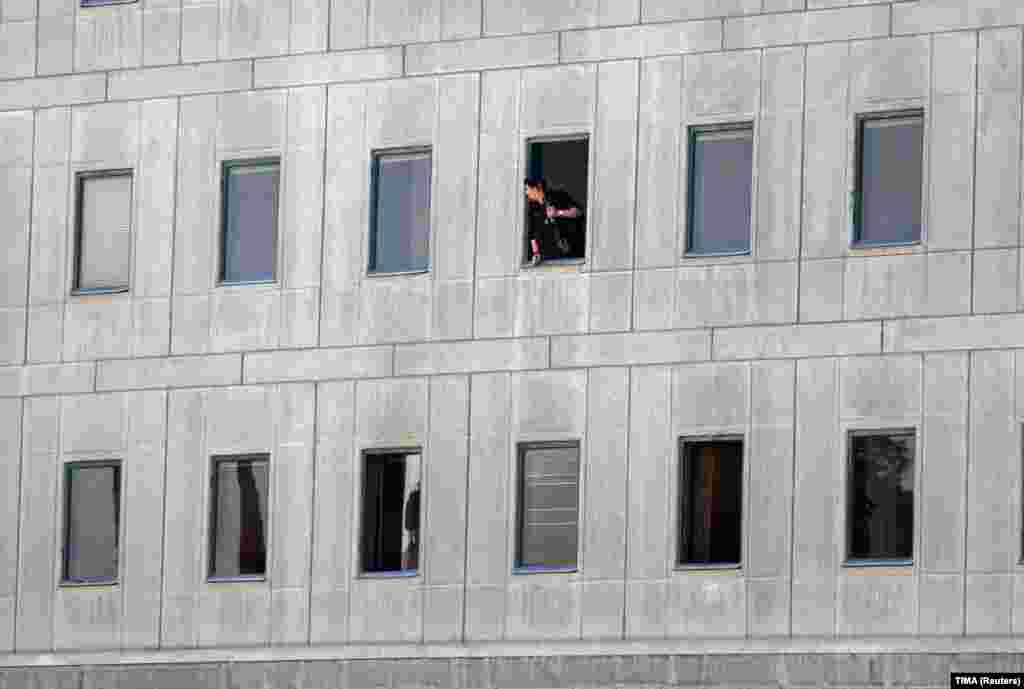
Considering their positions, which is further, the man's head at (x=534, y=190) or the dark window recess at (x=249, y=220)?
the dark window recess at (x=249, y=220)

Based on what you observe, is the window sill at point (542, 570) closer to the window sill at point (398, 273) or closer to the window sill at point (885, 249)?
the window sill at point (398, 273)

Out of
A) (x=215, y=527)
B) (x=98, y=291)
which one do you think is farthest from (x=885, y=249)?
(x=98, y=291)

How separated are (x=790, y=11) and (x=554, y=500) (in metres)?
8.03

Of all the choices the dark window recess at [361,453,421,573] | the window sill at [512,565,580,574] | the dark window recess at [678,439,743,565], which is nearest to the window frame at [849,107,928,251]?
the dark window recess at [678,439,743,565]

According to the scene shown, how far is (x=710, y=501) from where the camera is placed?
54281mm

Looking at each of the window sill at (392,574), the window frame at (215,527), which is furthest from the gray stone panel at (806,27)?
the window frame at (215,527)

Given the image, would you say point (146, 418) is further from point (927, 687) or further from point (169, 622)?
point (927, 687)

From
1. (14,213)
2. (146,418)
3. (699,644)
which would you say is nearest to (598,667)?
(699,644)

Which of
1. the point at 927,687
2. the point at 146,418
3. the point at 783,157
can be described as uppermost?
the point at 783,157

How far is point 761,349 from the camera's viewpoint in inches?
2119

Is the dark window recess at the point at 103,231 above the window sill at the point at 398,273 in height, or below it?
above

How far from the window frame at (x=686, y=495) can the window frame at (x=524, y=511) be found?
154cm

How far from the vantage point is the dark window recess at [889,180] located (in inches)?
2106

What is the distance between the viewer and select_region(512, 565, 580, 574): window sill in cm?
5484
